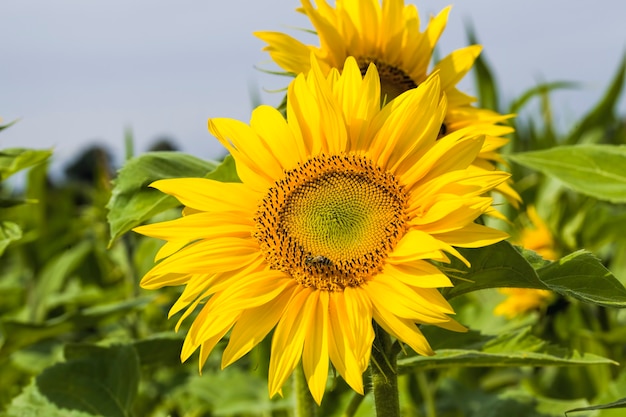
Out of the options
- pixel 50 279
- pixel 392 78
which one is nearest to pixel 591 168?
pixel 392 78

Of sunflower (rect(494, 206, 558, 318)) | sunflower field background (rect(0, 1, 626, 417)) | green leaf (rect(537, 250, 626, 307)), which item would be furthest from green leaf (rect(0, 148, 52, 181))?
sunflower (rect(494, 206, 558, 318))

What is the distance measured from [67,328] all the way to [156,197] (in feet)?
1.69

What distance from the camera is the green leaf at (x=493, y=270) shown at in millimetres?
853

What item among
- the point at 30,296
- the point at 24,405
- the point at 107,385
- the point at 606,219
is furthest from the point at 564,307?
the point at 30,296

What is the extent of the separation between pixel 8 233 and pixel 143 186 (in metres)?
0.26

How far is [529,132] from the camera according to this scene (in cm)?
292

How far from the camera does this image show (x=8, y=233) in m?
1.26

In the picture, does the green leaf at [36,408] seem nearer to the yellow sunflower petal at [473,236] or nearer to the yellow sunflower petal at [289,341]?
the yellow sunflower petal at [289,341]

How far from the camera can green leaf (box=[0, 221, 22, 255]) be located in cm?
122

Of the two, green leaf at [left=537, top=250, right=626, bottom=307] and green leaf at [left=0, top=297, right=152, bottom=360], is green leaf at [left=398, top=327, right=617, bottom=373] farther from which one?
green leaf at [left=0, top=297, right=152, bottom=360]

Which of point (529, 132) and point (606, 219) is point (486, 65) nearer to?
point (529, 132)

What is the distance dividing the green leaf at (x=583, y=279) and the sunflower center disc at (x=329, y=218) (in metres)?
0.18

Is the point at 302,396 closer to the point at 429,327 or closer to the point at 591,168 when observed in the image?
the point at 429,327

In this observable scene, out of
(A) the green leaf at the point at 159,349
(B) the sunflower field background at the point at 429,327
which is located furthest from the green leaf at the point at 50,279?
(A) the green leaf at the point at 159,349
